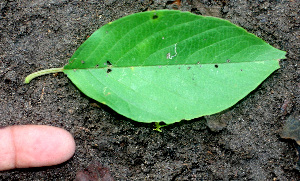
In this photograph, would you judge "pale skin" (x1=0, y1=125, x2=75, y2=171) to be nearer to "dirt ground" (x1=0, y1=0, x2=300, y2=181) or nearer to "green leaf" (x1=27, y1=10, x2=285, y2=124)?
"dirt ground" (x1=0, y1=0, x2=300, y2=181)

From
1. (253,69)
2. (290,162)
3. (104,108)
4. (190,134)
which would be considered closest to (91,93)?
(104,108)

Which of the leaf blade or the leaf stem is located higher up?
the leaf blade

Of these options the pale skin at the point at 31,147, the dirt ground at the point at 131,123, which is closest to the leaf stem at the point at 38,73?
the dirt ground at the point at 131,123

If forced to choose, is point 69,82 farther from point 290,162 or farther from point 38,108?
point 290,162

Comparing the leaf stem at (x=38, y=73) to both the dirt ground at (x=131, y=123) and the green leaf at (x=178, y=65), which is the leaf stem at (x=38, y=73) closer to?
the dirt ground at (x=131, y=123)

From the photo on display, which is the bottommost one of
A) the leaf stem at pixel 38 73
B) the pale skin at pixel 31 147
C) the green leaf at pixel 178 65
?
the pale skin at pixel 31 147

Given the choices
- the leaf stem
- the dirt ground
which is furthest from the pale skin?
the leaf stem
